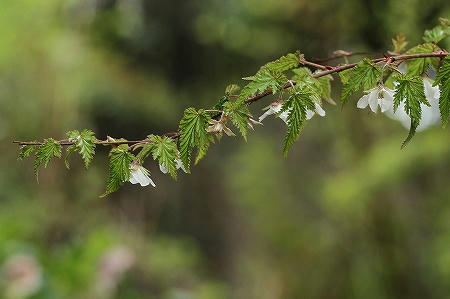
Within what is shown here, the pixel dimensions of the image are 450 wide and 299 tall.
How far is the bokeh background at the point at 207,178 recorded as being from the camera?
3193 millimetres

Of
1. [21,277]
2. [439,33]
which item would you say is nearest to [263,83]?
[439,33]

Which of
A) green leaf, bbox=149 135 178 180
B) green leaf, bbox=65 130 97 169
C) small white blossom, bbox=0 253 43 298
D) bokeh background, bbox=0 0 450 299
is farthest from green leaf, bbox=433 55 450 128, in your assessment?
small white blossom, bbox=0 253 43 298

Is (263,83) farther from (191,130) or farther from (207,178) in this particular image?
(207,178)

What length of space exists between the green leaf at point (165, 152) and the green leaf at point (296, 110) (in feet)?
0.51

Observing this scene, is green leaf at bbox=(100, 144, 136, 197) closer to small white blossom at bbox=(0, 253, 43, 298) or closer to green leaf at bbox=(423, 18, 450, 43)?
green leaf at bbox=(423, 18, 450, 43)

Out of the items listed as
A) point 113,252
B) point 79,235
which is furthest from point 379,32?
point 79,235

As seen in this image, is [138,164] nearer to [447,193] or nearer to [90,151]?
[90,151]

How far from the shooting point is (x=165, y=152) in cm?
80

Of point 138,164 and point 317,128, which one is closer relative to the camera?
point 138,164

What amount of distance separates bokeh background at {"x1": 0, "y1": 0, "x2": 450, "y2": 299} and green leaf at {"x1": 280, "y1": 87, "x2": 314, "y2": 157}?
6.54 feet

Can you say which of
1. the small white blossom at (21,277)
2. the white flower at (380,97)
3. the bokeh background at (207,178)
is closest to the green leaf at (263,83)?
the white flower at (380,97)

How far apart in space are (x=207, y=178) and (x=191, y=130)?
378cm

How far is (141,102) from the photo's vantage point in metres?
4.20

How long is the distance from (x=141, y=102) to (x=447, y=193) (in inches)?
85.5
